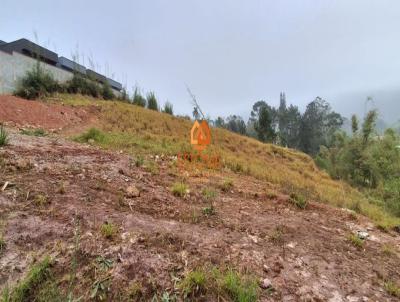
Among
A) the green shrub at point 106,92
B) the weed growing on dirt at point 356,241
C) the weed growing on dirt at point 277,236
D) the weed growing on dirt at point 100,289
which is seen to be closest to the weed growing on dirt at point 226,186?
the weed growing on dirt at point 277,236

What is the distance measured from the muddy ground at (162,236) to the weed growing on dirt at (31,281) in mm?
53

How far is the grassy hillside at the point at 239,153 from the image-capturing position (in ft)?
13.0

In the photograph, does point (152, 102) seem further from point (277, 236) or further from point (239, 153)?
point (277, 236)

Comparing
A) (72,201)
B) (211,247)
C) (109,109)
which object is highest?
(109,109)

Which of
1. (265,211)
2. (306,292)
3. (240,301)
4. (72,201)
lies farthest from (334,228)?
(72,201)

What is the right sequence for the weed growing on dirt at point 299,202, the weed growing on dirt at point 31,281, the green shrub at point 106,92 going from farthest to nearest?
1. the green shrub at point 106,92
2. the weed growing on dirt at point 299,202
3. the weed growing on dirt at point 31,281

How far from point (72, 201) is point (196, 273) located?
125 centimetres

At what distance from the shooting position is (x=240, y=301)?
1.36 meters

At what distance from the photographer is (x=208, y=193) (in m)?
2.88

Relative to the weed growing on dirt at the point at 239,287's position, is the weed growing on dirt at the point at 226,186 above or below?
above

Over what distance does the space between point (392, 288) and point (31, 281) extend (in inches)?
87.7

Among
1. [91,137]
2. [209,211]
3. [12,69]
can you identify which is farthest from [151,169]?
[12,69]

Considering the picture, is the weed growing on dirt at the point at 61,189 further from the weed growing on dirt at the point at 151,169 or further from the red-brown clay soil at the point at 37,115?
the red-brown clay soil at the point at 37,115

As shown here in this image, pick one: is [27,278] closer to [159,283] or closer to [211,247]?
[159,283]
